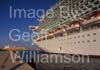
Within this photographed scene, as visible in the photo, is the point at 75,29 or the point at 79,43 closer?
the point at 79,43

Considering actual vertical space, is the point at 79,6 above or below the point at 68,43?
above

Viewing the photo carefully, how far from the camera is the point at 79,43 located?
36.3 meters

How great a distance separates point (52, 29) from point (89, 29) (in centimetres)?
1881

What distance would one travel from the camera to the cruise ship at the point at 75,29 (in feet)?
108

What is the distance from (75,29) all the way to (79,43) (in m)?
3.40

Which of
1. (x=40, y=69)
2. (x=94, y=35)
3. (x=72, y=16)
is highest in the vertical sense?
(x=72, y=16)

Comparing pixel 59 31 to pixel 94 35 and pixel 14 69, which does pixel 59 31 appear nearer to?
pixel 94 35

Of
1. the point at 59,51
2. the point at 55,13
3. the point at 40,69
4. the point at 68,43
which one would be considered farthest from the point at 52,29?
the point at 40,69

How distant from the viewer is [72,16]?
42.8 meters

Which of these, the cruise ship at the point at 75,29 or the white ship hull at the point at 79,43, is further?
the cruise ship at the point at 75,29

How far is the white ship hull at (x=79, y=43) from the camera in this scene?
1251 inches

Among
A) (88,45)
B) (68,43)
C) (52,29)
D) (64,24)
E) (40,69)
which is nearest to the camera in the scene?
(40,69)

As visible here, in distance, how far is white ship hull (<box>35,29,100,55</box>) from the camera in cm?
3177

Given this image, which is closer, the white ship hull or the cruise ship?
the white ship hull
